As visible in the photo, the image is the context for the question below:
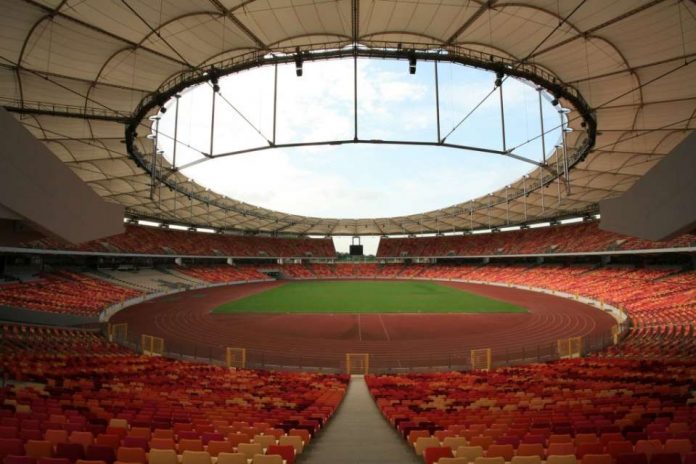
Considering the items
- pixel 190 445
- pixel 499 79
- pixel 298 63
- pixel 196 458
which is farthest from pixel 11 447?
pixel 499 79

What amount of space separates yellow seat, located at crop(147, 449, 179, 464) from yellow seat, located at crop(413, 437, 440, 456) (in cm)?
361

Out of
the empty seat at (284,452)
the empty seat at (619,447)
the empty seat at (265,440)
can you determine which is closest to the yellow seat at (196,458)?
the empty seat at (284,452)

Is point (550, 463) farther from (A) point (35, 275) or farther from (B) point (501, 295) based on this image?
(A) point (35, 275)

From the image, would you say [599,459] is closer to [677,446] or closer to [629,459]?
[629,459]

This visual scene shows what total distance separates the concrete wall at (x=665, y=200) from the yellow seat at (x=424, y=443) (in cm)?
755

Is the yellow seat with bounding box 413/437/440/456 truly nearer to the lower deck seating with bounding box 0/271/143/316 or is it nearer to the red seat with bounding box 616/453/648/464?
the red seat with bounding box 616/453/648/464

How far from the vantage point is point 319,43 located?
13.5 meters

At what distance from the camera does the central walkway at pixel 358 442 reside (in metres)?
5.75

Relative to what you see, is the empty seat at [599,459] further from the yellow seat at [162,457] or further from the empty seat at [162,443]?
the empty seat at [162,443]

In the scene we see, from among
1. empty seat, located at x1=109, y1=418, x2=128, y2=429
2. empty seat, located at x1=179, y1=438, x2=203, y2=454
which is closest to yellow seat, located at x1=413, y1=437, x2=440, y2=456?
empty seat, located at x1=179, y1=438, x2=203, y2=454

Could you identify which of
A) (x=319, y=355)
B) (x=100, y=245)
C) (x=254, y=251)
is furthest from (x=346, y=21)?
(x=254, y=251)

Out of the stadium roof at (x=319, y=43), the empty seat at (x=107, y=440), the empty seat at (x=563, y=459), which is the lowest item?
the empty seat at (x=107, y=440)

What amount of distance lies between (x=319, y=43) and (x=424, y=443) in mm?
13594

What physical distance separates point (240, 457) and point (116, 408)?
15.5ft
